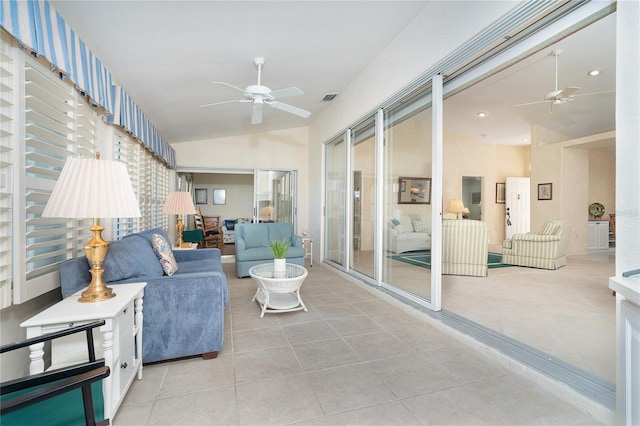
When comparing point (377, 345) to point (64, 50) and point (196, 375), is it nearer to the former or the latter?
point (196, 375)

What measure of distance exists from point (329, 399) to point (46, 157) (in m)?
2.25

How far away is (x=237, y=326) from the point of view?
2.85 meters

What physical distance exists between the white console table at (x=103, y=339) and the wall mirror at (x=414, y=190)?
8.68 ft

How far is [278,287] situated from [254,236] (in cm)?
248

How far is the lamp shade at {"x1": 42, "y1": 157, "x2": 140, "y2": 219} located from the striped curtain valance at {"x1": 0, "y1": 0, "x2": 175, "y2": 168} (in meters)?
0.71

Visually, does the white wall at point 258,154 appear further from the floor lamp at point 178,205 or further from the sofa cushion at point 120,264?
the sofa cushion at point 120,264

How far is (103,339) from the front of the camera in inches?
64.3

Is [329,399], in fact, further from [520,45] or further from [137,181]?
[137,181]

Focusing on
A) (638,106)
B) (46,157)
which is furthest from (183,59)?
(638,106)

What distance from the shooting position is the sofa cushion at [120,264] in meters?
2.17

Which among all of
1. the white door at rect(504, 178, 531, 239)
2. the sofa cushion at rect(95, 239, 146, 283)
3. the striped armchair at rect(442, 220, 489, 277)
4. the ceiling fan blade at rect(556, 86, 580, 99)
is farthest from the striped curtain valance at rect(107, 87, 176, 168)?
the white door at rect(504, 178, 531, 239)

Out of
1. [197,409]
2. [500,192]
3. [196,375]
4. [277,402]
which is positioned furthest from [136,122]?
[500,192]

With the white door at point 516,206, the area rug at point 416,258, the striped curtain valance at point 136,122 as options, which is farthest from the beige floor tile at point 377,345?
the white door at point 516,206

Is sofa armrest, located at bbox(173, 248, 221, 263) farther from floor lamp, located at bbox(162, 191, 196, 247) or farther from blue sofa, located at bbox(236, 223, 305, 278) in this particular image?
blue sofa, located at bbox(236, 223, 305, 278)
